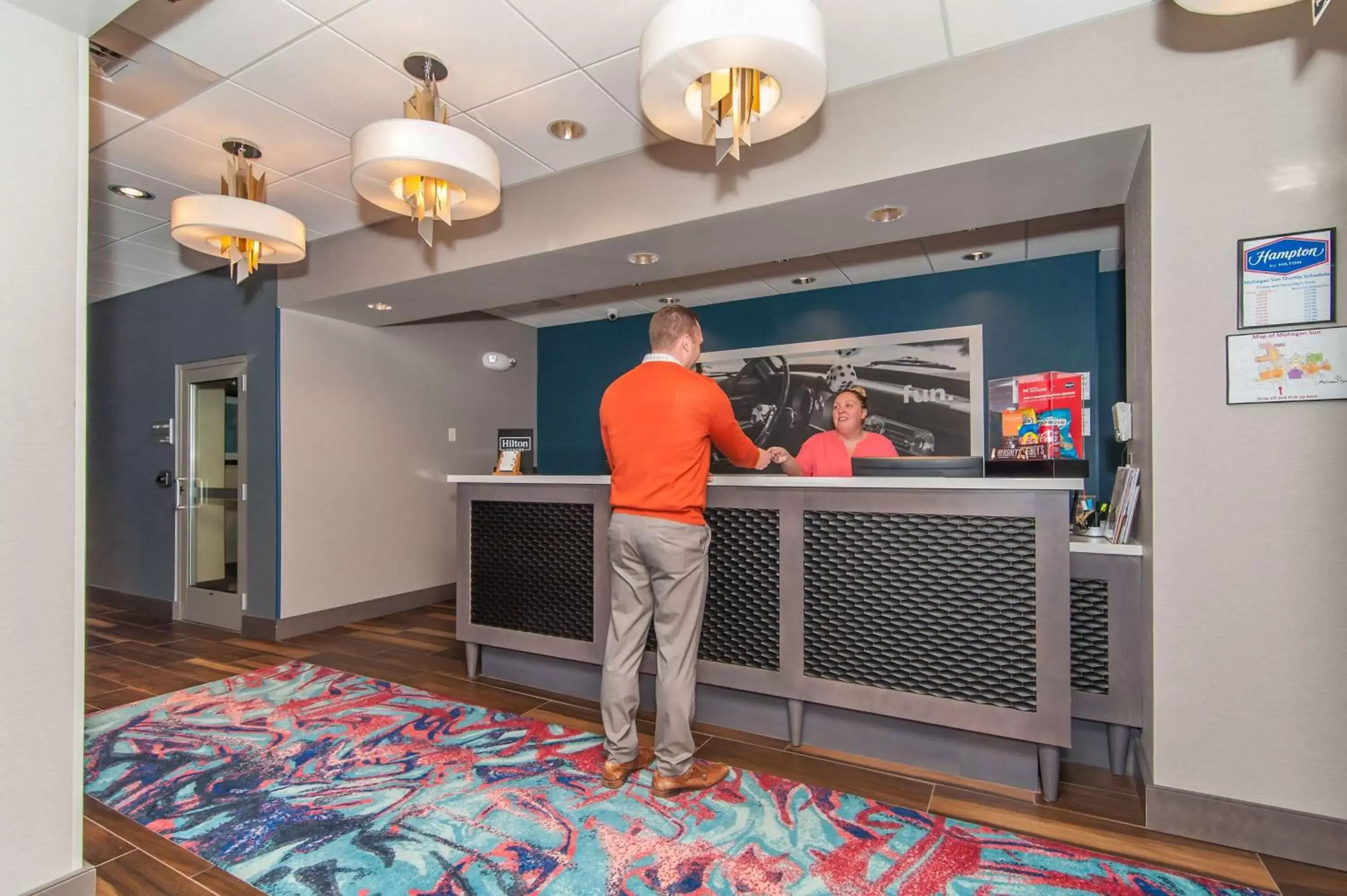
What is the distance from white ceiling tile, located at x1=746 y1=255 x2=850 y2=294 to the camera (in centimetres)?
523

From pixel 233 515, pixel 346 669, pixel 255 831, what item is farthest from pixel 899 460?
pixel 233 515

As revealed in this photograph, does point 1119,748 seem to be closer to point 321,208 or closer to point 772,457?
point 772,457

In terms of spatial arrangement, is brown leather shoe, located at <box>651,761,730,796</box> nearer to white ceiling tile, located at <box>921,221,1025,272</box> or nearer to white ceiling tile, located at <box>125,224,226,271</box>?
white ceiling tile, located at <box>921,221,1025,272</box>

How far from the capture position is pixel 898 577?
2.65 meters

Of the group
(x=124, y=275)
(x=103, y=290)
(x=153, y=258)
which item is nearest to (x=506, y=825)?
(x=153, y=258)

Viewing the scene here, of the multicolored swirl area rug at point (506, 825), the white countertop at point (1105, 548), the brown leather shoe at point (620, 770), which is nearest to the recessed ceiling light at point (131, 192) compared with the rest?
the multicolored swirl area rug at point (506, 825)

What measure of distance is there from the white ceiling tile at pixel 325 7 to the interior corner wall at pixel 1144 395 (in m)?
2.90

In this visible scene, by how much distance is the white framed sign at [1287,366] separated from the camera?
204 cm

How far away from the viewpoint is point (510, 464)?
12.7ft

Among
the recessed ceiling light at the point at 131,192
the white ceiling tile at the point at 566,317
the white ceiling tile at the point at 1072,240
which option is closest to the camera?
the recessed ceiling light at the point at 131,192

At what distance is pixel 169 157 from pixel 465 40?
83.1 inches

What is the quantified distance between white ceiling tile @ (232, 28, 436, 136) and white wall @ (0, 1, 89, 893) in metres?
0.94

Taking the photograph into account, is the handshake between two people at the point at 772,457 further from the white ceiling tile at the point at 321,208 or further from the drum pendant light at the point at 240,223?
the white ceiling tile at the point at 321,208

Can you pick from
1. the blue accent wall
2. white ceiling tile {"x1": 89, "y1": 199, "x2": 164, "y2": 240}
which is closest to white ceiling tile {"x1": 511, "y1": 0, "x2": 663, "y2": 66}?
the blue accent wall
